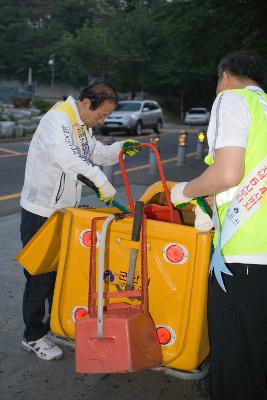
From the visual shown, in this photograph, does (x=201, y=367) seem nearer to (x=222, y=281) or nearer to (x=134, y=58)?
(x=222, y=281)

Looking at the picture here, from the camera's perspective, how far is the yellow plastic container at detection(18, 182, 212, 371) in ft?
8.05

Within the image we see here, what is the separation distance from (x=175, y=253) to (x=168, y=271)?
0.35ft

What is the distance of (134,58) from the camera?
148 ft

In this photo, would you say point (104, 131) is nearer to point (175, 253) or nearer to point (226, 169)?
point (175, 253)

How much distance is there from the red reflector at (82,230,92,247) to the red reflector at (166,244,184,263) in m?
0.47

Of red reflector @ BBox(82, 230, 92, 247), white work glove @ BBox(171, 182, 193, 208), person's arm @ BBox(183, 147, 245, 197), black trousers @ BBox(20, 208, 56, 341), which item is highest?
person's arm @ BBox(183, 147, 245, 197)

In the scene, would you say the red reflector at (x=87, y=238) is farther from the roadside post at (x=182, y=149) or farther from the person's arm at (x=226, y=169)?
the roadside post at (x=182, y=149)

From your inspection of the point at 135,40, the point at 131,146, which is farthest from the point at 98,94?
the point at 135,40

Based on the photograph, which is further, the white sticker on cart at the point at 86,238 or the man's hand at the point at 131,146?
the man's hand at the point at 131,146

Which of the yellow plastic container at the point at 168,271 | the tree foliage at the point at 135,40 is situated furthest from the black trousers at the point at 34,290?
the tree foliage at the point at 135,40

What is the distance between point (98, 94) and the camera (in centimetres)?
301

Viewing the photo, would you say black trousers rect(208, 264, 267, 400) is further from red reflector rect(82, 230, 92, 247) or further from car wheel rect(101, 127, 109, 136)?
car wheel rect(101, 127, 109, 136)

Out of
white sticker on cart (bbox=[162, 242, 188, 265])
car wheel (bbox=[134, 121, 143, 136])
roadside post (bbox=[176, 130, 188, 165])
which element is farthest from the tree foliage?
white sticker on cart (bbox=[162, 242, 188, 265])

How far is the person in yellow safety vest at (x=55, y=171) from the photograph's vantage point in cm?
286
